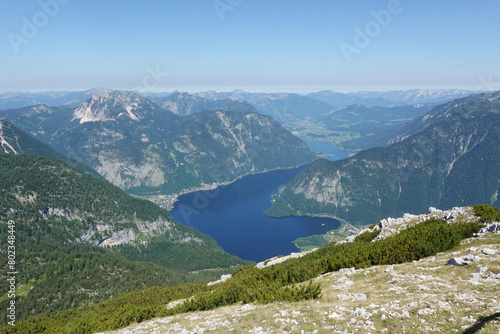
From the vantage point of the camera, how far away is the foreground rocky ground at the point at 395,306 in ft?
60.0

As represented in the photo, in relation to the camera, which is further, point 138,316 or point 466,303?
point 138,316

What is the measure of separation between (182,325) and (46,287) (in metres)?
173

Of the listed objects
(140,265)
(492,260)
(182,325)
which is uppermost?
(492,260)

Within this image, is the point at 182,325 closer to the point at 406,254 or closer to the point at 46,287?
the point at 406,254

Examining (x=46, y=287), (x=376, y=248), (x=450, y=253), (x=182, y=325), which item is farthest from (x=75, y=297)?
(x=450, y=253)

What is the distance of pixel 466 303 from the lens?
64.6 ft

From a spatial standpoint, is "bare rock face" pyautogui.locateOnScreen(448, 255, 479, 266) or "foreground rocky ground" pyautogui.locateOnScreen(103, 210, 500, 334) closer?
"foreground rocky ground" pyautogui.locateOnScreen(103, 210, 500, 334)

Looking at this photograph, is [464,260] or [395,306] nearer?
[395,306]

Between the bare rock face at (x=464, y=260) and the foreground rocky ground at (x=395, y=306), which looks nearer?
the foreground rocky ground at (x=395, y=306)

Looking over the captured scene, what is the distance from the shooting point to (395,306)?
21547mm

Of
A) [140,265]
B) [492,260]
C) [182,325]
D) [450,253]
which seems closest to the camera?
[492,260]

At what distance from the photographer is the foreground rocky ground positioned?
18.3 m

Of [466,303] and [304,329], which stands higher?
[466,303]

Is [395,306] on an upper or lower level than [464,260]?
upper
